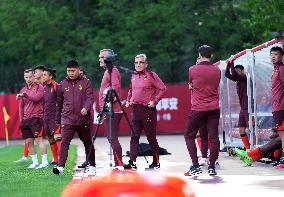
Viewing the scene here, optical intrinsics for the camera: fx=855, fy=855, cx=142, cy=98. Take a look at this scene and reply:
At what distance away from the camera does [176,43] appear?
4397 cm

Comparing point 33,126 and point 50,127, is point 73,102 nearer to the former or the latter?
point 50,127

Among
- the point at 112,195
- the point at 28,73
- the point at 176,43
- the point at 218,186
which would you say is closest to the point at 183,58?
the point at 176,43

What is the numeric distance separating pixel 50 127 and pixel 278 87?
14.0 ft

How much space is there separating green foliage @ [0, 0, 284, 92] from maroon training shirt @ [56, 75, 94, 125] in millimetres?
28257

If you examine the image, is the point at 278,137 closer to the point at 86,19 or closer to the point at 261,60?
the point at 261,60

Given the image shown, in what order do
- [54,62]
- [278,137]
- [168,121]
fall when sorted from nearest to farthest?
[278,137], [168,121], [54,62]

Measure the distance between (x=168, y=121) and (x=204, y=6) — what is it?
9.47m

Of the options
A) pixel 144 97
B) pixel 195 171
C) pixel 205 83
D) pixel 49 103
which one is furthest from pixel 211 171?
pixel 49 103

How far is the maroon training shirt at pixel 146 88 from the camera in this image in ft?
45.8

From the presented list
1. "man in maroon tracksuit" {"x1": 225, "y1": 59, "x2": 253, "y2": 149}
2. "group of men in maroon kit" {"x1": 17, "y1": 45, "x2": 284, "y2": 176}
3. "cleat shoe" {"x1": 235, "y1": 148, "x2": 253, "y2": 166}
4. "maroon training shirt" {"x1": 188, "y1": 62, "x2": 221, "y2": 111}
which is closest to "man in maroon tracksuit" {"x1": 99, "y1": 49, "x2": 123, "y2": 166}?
"group of men in maroon kit" {"x1": 17, "y1": 45, "x2": 284, "y2": 176}

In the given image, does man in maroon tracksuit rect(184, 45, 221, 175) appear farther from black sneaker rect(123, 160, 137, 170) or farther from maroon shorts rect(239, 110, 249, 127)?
maroon shorts rect(239, 110, 249, 127)

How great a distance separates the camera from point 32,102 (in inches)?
620

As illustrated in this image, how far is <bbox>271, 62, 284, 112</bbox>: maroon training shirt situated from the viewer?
13.0 m

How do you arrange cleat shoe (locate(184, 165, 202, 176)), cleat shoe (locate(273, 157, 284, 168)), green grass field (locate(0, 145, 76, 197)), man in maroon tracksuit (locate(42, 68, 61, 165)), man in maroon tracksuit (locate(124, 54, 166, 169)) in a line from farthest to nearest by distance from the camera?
man in maroon tracksuit (locate(42, 68, 61, 165)), man in maroon tracksuit (locate(124, 54, 166, 169)), cleat shoe (locate(273, 157, 284, 168)), cleat shoe (locate(184, 165, 202, 176)), green grass field (locate(0, 145, 76, 197))
